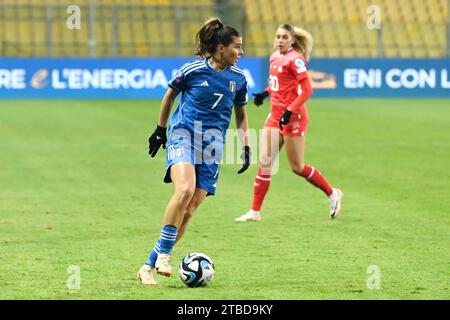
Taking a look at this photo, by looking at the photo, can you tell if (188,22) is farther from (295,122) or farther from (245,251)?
(245,251)

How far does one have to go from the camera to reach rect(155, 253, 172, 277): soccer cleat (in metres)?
8.19

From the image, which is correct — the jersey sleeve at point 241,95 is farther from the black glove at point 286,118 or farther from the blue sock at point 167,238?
the black glove at point 286,118

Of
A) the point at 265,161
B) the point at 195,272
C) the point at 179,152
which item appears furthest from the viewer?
the point at 265,161

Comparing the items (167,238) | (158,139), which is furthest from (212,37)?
(167,238)

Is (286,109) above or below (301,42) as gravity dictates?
below

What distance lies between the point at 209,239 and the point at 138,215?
6.08 feet

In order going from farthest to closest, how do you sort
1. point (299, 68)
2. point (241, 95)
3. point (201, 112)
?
point (299, 68) → point (241, 95) → point (201, 112)

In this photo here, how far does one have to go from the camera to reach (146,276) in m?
8.16

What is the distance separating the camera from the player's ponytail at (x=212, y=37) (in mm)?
8414

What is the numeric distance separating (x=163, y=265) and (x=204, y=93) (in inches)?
54.0

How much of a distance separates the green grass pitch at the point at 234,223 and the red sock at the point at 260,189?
213 millimetres

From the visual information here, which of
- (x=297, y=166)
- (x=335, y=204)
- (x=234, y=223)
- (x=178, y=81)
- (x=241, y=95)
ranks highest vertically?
(x=178, y=81)

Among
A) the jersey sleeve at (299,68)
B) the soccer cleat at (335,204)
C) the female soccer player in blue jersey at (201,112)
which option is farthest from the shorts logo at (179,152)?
the soccer cleat at (335,204)

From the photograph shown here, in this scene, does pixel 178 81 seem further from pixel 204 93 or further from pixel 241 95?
pixel 241 95
